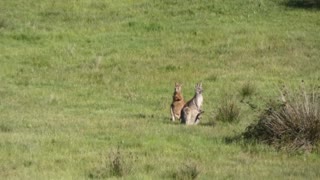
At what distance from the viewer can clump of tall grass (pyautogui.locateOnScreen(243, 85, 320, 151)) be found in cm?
1335

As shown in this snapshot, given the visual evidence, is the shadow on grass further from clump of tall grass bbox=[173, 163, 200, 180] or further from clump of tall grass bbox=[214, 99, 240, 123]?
clump of tall grass bbox=[173, 163, 200, 180]

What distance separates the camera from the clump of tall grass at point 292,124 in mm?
13352

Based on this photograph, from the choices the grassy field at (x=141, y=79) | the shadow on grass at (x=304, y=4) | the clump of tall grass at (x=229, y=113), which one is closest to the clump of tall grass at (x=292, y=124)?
the grassy field at (x=141, y=79)

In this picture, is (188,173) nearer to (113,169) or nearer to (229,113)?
(113,169)

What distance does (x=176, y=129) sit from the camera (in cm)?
1562

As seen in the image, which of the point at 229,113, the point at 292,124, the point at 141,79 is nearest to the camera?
the point at 292,124

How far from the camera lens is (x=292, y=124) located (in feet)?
44.3

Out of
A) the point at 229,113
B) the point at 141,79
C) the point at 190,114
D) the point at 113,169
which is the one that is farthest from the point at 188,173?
the point at 141,79

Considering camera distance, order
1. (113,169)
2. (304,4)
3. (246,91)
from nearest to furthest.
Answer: (113,169), (246,91), (304,4)

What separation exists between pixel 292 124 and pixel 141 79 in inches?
407

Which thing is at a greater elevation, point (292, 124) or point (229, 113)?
point (292, 124)

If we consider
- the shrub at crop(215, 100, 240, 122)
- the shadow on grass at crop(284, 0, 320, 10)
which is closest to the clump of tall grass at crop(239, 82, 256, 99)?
the shrub at crop(215, 100, 240, 122)

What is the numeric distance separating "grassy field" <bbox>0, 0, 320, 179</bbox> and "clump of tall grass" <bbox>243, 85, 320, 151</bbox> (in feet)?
1.19

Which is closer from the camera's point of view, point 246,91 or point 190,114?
point 190,114
